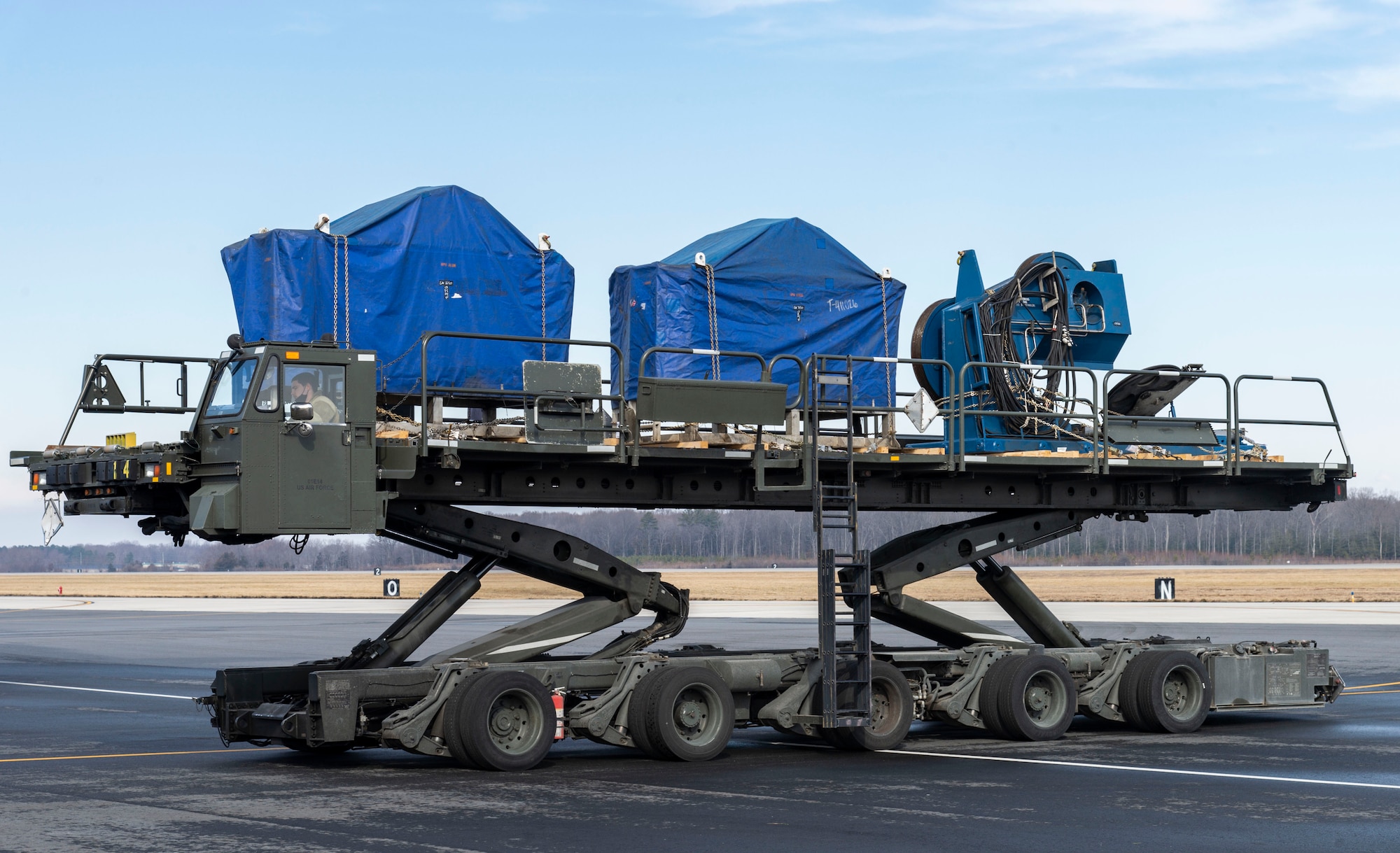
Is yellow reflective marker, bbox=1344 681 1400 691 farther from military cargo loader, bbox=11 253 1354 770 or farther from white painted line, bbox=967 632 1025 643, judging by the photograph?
white painted line, bbox=967 632 1025 643

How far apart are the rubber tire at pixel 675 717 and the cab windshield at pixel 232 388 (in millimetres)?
4926

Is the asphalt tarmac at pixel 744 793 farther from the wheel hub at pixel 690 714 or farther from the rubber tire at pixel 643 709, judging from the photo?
the wheel hub at pixel 690 714

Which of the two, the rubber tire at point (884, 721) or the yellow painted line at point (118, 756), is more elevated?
the rubber tire at point (884, 721)

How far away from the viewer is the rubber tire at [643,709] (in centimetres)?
1573

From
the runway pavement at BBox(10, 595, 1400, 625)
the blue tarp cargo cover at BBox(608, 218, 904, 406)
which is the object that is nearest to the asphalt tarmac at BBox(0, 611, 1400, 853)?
the blue tarp cargo cover at BBox(608, 218, 904, 406)

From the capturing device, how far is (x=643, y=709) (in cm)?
1573

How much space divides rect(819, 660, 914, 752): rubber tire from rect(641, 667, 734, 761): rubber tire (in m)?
1.42

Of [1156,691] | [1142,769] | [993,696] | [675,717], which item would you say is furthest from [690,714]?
[1156,691]

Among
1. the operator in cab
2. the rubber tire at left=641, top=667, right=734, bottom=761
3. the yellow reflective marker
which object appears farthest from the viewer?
the yellow reflective marker

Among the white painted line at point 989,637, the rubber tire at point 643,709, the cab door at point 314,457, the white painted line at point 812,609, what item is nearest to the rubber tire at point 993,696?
the white painted line at point 989,637

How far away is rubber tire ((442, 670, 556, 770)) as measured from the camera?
1491cm

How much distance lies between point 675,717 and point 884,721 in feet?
8.26

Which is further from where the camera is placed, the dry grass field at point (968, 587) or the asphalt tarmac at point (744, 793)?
the dry grass field at point (968, 587)

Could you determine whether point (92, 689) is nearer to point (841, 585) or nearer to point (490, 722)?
point (490, 722)
